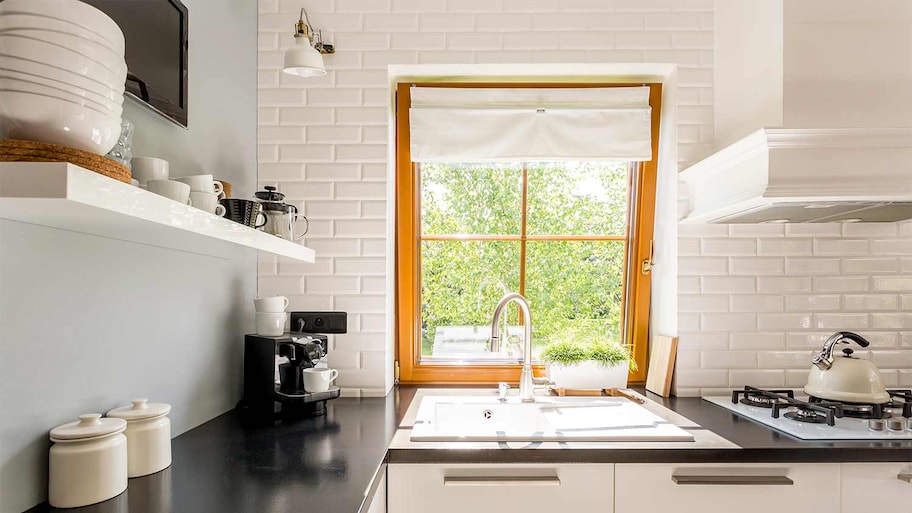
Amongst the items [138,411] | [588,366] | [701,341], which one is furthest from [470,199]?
[138,411]

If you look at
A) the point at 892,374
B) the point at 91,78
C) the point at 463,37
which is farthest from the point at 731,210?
the point at 91,78

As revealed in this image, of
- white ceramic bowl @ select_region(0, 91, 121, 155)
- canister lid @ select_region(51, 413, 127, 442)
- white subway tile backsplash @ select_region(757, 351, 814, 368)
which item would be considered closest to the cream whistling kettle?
white subway tile backsplash @ select_region(757, 351, 814, 368)

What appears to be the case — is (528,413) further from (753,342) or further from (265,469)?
(265,469)

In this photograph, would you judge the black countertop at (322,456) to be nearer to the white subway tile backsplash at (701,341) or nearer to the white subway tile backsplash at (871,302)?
the white subway tile backsplash at (701,341)

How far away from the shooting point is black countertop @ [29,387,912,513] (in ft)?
3.81

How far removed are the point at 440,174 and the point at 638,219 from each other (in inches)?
34.4

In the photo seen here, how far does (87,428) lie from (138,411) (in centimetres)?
17

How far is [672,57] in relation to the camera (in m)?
2.33

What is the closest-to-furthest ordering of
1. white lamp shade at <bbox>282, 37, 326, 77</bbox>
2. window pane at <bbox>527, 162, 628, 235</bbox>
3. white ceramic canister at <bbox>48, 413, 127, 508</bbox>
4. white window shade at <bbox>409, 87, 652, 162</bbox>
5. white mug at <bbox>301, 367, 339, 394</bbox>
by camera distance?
white ceramic canister at <bbox>48, 413, 127, 508</bbox> < white lamp shade at <bbox>282, 37, 326, 77</bbox> < white mug at <bbox>301, 367, 339, 394</bbox> < white window shade at <bbox>409, 87, 652, 162</bbox> < window pane at <bbox>527, 162, 628, 235</bbox>

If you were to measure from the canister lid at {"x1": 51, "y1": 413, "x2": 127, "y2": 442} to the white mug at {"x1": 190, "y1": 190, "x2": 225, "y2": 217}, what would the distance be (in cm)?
48

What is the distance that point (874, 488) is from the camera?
162 centimetres

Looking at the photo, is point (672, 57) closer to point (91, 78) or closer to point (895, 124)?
point (895, 124)

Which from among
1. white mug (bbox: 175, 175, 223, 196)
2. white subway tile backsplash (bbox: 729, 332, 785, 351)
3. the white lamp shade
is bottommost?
white subway tile backsplash (bbox: 729, 332, 785, 351)

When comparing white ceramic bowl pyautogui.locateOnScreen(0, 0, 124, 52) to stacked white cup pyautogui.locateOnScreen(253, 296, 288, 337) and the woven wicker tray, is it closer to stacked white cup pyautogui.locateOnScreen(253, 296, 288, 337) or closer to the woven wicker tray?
the woven wicker tray
